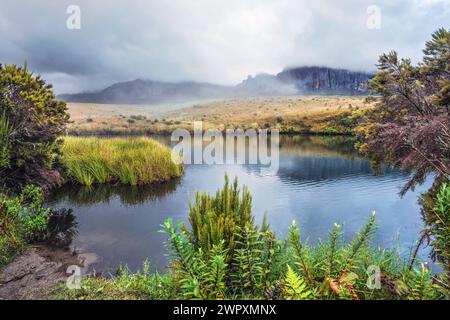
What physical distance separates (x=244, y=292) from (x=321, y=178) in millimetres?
15099

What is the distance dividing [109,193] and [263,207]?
658cm

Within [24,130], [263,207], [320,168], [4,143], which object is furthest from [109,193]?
[320,168]

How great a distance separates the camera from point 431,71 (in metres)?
7.93

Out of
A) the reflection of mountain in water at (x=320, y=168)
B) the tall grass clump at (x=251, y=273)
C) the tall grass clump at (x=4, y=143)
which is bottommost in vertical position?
the reflection of mountain in water at (x=320, y=168)

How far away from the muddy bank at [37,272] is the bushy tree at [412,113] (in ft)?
23.8

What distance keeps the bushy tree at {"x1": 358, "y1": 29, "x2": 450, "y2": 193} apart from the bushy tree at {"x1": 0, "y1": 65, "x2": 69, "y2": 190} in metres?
9.10

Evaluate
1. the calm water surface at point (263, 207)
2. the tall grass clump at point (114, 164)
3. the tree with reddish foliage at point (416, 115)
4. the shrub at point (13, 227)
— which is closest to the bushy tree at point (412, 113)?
the tree with reddish foliage at point (416, 115)

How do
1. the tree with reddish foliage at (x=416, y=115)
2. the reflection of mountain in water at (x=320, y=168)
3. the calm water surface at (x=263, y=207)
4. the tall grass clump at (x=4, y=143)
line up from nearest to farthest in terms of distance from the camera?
the tree with reddish foliage at (x=416, y=115)
the tall grass clump at (x=4, y=143)
the calm water surface at (x=263, y=207)
the reflection of mountain in water at (x=320, y=168)

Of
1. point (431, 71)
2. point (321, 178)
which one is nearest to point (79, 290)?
point (431, 71)

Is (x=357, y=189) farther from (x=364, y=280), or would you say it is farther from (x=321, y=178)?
(x=364, y=280)

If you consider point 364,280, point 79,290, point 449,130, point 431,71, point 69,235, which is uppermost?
point 431,71

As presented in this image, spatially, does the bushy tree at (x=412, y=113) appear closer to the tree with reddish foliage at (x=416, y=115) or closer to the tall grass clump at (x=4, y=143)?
the tree with reddish foliage at (x=416, y=115)

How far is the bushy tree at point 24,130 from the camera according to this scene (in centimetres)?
879
